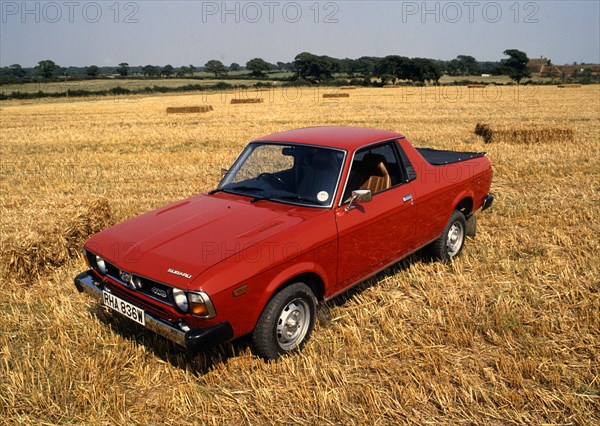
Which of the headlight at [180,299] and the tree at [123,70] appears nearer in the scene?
the headlight at [180,299]

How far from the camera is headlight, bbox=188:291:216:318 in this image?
2.94 metres

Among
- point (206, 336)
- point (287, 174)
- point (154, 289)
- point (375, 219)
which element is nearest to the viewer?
point (206, 336)

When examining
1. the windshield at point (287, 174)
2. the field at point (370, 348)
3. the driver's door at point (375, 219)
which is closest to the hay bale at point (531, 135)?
the field at point (370, 348)

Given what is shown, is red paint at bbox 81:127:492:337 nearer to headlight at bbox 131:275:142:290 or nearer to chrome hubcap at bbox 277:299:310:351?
headlight at bbox 131:275:142:290

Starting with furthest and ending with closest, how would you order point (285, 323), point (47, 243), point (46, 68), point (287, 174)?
point (46, 68)
point (47, 243)
point (287, 174)
point (285, 323)

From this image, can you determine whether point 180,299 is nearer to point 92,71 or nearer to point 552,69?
point 92,71

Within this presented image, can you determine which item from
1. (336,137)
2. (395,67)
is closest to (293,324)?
(336,137)

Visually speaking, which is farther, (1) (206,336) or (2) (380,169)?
(2) (380,169)

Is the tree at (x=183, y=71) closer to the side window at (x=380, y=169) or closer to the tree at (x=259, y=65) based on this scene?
the tree at (x=259, y=65)

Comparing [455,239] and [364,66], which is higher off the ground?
[364,66]

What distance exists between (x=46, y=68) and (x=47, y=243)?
9221 centimetres

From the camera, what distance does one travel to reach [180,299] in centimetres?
305

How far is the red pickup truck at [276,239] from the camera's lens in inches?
122

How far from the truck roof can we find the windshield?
0.27 feet
